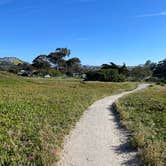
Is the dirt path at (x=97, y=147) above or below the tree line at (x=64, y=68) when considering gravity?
below

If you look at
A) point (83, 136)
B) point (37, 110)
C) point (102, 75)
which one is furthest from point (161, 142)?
point (102, 75)

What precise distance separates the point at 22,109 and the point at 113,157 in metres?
8.82

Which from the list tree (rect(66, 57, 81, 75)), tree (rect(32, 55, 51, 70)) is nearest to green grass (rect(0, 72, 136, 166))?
tree (rect(32, 55, 51, 70))

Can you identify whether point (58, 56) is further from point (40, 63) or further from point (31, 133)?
point (31, 133)

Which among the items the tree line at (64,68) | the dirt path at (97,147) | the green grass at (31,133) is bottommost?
the dirt path at (97,147)

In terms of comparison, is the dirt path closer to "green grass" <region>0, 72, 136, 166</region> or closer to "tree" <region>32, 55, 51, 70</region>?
"green grass" <region>0, 72, 136, 166</region>

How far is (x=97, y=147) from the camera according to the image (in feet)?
36.5

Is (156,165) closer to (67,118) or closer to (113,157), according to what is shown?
(113,157)

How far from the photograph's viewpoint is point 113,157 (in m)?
9.95

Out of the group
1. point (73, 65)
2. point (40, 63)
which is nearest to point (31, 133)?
point (40, 63)

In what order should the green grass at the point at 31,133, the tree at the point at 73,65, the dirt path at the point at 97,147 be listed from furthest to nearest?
the tree at the point at 73,65
the dirt path at the point at 97,147
the green grass at the point at 31,133

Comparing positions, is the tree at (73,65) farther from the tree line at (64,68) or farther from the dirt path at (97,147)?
the dirt path at (97,147)

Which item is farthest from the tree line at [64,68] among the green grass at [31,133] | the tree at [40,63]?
the green grass at [31,133]

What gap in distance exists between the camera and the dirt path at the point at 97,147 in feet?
31.1
